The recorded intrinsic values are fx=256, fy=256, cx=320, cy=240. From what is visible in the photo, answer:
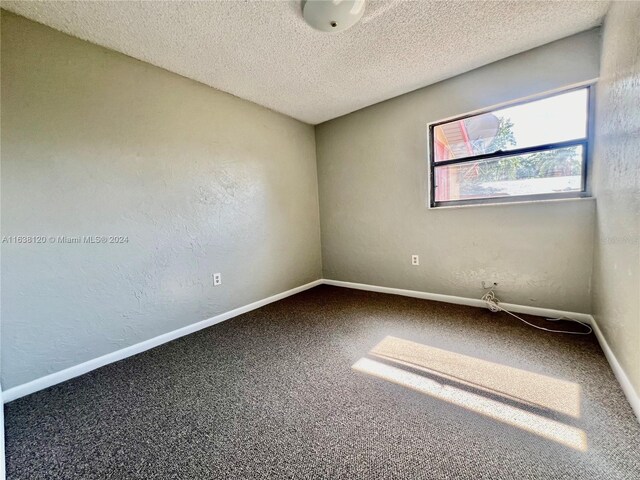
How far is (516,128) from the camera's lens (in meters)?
2.32

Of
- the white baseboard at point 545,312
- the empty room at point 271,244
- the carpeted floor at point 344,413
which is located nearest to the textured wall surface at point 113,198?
the empty room at point 271,244

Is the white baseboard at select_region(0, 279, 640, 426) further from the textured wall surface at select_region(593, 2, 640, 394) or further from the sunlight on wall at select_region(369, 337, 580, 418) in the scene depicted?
the sunlight on wall at select_region(369, 337, 580, 418)

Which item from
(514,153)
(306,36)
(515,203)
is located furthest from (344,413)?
(514,153)

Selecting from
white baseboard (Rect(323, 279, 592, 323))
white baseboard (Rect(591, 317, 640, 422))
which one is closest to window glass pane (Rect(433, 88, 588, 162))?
white baseboard (Rect(323, 279, 592, 323))

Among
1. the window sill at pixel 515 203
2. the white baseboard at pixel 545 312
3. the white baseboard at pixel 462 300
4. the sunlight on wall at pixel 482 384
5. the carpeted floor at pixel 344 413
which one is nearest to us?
the carpeted floor at pixel 344 413

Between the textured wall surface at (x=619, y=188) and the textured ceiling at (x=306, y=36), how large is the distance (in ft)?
1.52

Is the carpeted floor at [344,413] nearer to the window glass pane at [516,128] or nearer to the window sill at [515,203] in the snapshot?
the window sill at [515,203]

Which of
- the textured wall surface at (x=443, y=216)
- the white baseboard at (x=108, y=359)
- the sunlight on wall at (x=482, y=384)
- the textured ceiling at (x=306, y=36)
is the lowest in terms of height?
the sunlight on wall at (x=482, y=384)

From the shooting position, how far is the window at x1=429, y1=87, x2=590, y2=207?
2.10 meters

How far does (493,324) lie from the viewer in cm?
220

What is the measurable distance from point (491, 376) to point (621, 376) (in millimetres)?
627

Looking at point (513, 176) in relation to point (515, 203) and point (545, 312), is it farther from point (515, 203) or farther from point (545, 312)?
point (545, 312)

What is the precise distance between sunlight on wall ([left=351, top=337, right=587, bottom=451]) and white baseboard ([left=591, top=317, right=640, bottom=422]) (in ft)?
0.62

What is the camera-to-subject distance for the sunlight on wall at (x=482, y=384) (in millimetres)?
1182
